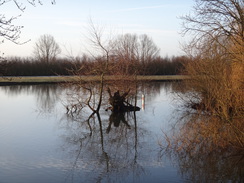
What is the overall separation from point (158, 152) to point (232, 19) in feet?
21.4

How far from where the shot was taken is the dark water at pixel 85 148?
29.8 feet

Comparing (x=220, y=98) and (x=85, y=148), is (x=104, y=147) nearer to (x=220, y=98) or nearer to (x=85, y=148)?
(x=85, y=148)

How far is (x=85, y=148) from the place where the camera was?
12039 mm

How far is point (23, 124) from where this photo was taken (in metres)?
17.0

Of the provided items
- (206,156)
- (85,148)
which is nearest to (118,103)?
(85,148)

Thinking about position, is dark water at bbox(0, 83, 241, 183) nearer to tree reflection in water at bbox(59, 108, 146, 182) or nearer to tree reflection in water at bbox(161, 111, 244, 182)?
tree reflection in water at bbox(59, 108, 146, 182)

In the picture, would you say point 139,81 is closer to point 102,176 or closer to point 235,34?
point 235,34

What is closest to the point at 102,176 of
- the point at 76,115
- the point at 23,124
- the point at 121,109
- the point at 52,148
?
the point at 52,148

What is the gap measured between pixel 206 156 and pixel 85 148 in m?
4.11

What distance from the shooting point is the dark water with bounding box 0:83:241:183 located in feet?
29.8

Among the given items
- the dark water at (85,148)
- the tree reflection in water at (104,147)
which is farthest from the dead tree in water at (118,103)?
the tree reflection in water at (104,147)

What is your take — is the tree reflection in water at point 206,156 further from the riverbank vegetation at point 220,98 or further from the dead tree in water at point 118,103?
the dead tree in water at point 118,103

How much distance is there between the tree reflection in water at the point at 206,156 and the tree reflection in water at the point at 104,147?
1247 millimetres

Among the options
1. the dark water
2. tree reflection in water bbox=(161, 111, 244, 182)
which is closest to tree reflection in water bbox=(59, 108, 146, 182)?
the dark water
